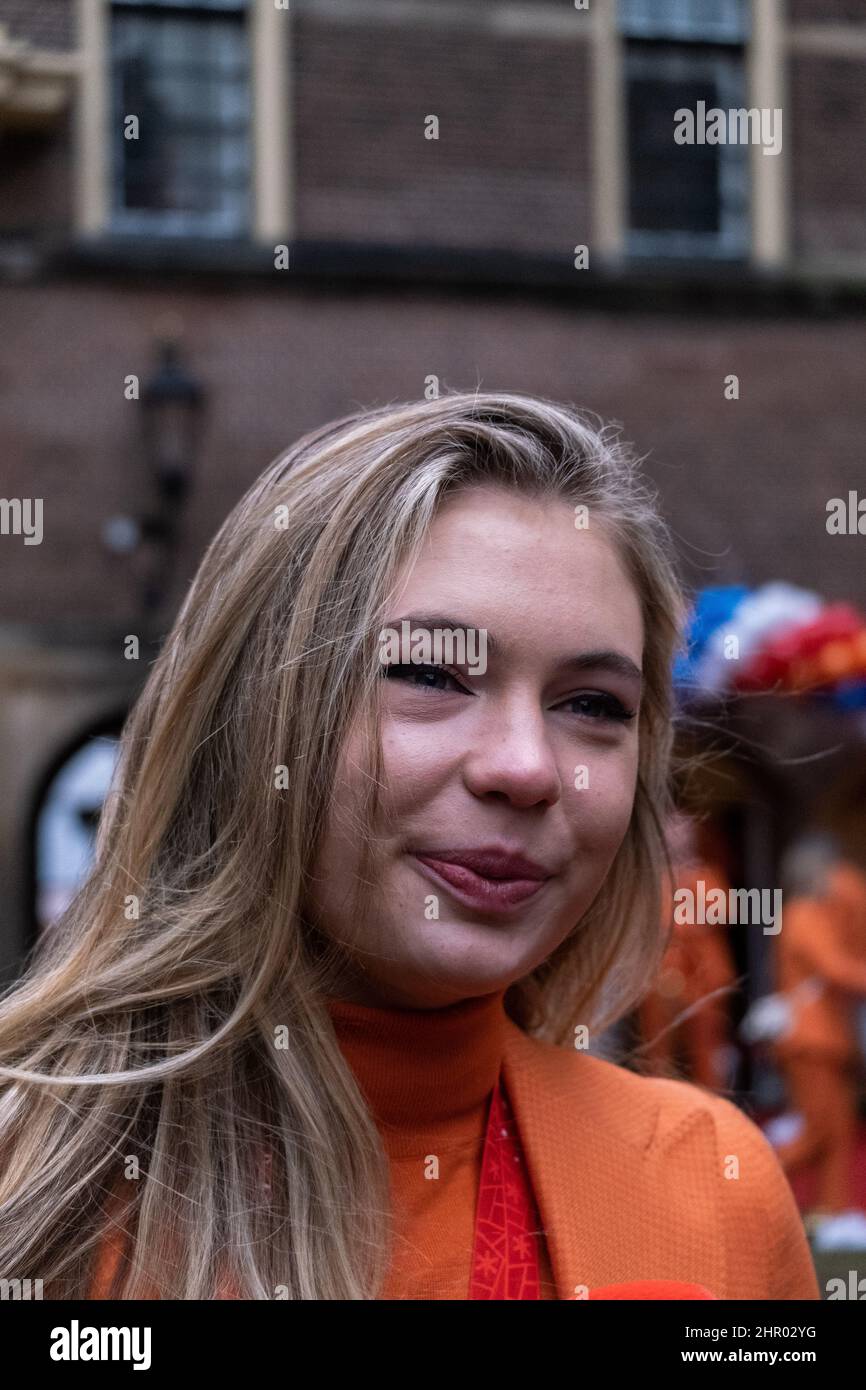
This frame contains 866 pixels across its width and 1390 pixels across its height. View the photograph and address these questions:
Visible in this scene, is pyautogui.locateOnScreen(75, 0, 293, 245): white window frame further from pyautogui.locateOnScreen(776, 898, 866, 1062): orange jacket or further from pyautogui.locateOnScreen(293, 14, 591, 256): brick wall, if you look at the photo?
pyautogui.locateOnScreen(776, 898, 866, 1062): orange jacket

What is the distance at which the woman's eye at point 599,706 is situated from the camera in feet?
3.88

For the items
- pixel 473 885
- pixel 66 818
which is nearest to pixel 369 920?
pixel 473 885

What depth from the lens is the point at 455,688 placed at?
3.72 feet

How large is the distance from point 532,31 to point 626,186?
0.88m

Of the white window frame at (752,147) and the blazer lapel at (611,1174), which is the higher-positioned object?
the white window frame at (752,147)

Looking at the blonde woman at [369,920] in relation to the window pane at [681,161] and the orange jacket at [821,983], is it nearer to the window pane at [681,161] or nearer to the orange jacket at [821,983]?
the orange jacket at [821,983]

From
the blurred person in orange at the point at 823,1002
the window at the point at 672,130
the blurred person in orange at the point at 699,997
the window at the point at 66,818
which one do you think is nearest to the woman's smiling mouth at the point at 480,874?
the blurred person in orange at the point at 699,997

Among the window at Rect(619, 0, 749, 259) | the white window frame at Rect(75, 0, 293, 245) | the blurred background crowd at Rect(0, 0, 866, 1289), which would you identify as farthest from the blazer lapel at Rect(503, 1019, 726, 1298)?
the window at Rect(619, 0, 749, 259)

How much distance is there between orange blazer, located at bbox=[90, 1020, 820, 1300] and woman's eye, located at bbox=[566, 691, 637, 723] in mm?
323

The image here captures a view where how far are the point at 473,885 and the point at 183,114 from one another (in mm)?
7866

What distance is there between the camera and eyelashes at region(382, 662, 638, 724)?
1133mm

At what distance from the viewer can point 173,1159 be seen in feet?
3.91

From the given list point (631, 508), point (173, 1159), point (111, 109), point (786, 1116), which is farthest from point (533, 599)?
point (111, 109)

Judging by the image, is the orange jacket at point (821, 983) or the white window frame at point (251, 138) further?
the white window frame at point (251, 138)
